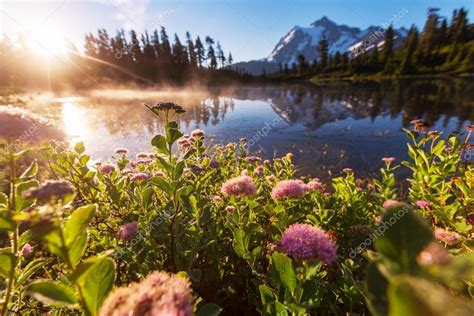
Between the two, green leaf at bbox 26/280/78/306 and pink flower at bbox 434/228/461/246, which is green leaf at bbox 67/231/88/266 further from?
pink flower at bbox 434/228/461/246

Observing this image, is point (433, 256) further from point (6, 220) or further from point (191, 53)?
point (191, 53)

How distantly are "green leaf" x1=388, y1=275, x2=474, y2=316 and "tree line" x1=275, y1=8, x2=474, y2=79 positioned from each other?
247ft

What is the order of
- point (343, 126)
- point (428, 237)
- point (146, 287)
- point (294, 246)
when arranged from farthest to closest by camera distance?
point (343, 126)
point (294, 246)
point (146, 287)
point (428, 237)

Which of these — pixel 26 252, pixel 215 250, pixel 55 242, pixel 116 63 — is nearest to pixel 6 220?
pixel 55 242

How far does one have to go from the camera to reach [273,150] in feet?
37.1

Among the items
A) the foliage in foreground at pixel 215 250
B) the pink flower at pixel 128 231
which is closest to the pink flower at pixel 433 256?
the foliage in foreground at pixel 215 250

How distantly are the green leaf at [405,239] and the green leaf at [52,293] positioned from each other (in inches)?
40.4

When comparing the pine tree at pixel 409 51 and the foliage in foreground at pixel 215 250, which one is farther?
the pine tree at pixel 409 51

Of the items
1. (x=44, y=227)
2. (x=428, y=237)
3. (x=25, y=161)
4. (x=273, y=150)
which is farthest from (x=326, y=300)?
(x=25, y=161)

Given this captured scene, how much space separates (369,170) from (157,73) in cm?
7124

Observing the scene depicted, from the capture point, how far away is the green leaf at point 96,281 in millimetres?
834

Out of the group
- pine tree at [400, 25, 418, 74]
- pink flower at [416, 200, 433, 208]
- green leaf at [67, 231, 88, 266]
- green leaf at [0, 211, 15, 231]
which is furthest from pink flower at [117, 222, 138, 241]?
pine tree at [400, 25, 418, 74]

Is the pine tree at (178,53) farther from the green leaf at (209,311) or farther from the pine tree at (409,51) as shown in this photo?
the green leaf at (209,311)

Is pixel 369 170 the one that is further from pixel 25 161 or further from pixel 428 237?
pixel 25 161
